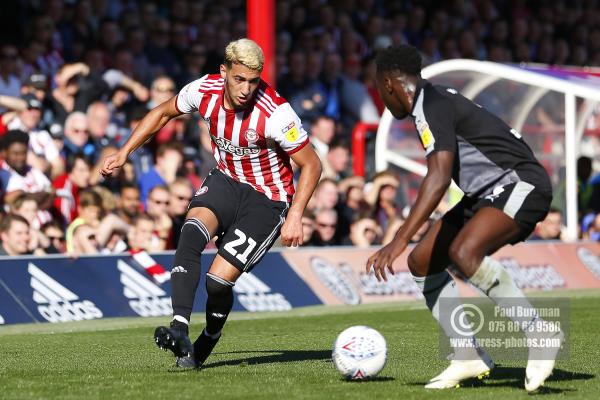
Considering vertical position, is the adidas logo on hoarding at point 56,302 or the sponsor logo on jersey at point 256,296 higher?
the adidas logo on hoarding at point 56,302

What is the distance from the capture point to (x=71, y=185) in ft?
46.5

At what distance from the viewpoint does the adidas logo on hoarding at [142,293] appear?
12.7m

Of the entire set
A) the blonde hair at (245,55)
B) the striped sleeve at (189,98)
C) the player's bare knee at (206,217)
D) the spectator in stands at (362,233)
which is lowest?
the spectator in stands at (362,233)

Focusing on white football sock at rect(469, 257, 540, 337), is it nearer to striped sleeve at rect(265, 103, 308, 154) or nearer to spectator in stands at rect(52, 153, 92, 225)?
striped sleeve at rect(265, 103, 308, 154)

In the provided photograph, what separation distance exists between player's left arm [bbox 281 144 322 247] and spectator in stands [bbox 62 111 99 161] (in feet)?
22.1

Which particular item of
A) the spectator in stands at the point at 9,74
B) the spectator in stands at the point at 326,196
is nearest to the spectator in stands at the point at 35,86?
the spectator in stands at the point at 9,74

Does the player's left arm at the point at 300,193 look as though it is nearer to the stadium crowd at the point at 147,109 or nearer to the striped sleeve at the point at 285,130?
the striped sleeve at the point at 285,130

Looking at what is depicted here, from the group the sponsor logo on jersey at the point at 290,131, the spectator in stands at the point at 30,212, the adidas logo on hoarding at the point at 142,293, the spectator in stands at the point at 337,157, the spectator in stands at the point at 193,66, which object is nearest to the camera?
the sponsor logo on jersey at the point at 290,131

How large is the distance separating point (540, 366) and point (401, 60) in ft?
6.25

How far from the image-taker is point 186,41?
58.7 feet

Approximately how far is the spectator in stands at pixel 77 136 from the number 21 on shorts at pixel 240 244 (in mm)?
6631

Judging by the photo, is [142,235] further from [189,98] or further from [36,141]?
[189,98]

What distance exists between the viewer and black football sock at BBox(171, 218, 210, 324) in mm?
8234

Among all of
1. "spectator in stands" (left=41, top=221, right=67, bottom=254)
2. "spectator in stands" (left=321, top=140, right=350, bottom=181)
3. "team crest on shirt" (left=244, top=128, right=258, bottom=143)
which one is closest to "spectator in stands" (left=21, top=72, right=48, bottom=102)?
"spectator in stands" (left=41, top=221, right=67, bottom=254)
